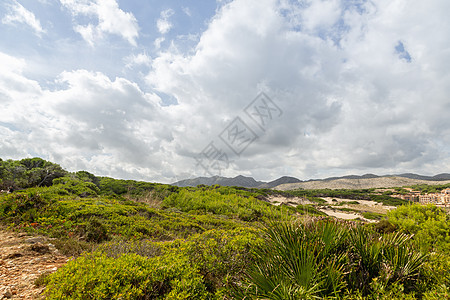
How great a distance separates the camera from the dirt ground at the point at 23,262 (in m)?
3.45

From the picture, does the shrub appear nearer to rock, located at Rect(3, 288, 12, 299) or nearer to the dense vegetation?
the dense vegetation

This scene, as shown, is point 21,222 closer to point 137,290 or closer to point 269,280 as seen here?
point 137,290

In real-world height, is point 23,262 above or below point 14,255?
below

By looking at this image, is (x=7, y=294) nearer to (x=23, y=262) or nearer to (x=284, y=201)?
(x=23, y=262)

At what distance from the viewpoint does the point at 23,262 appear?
4488mm

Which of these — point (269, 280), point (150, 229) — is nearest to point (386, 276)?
point (269, 280)

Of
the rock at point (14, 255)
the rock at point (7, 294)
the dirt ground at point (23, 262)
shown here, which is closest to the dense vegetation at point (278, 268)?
the dirt ground at point (23, 262)

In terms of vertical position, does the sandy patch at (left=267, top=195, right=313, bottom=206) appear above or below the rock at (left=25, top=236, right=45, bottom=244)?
below

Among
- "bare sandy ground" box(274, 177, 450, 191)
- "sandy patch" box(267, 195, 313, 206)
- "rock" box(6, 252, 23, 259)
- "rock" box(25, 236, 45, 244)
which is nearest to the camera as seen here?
"rock" box(6, 252, 23, 259)

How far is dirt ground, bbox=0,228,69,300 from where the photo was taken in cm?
345

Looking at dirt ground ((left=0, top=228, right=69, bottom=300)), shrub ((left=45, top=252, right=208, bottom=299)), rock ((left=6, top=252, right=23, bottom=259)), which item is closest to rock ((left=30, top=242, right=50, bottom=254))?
dirt ground ((left=0, top=228, right=69, bottom=300))

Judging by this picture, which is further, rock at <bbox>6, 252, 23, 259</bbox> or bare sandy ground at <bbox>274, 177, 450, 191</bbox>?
bare sandy ground at <bbox>274, 177, 450, 191</bbox>

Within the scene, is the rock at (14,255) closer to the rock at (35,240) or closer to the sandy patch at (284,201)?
the rock at (35,240)

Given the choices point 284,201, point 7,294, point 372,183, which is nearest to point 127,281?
point 7,294
